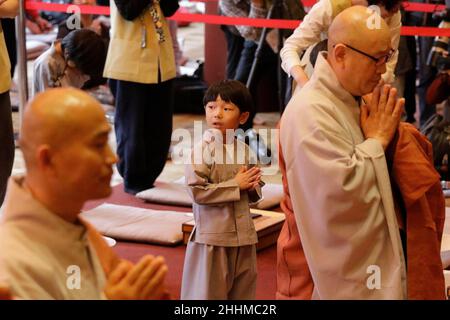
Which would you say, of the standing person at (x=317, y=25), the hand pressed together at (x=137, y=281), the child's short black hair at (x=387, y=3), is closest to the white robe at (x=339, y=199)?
the hand pressed together at (x=137, y=281)

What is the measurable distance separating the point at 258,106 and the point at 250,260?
474 centimetres

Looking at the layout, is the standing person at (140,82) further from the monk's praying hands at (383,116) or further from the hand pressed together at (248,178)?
the monk's praying hands at (383,116)

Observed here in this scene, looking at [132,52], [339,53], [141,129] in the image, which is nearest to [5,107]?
[132,52]

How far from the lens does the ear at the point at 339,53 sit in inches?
126

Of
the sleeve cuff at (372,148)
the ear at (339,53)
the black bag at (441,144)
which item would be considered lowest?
the black bag at (441,144)

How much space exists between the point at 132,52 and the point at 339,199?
2.97 metres

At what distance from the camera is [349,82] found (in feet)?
10.6

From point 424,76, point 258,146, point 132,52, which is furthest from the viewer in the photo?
point 424,76

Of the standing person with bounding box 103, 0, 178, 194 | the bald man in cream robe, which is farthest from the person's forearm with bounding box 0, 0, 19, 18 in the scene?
the bald man in cream robe

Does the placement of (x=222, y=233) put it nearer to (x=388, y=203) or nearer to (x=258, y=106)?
(x=388, y=203)

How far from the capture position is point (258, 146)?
23.3 ft

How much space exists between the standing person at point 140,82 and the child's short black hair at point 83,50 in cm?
49

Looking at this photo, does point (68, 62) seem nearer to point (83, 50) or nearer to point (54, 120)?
point (83, 50)

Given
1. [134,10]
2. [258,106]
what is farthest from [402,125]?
[258,106]
